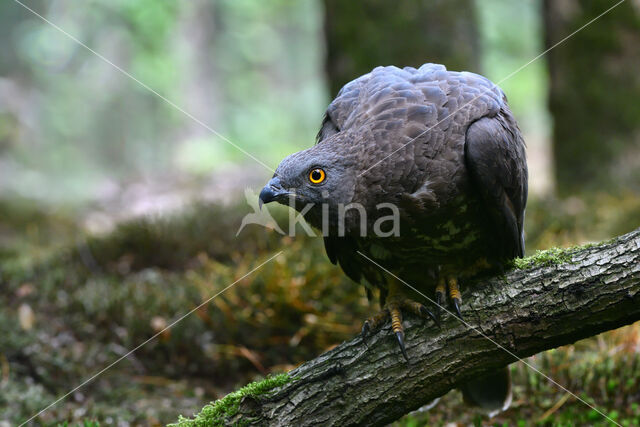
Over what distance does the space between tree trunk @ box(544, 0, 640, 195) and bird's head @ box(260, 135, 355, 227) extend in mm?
6784

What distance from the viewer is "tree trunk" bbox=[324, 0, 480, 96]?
6.76m

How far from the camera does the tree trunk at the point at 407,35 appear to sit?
6762mm

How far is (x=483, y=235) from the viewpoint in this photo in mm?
3191

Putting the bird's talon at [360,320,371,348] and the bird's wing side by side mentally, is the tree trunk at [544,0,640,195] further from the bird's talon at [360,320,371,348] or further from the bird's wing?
the bird's talon at [360,320,371,348]

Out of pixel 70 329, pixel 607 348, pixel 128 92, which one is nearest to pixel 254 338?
pixel 70 329

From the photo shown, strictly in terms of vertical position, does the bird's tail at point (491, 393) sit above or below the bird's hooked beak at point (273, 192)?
below

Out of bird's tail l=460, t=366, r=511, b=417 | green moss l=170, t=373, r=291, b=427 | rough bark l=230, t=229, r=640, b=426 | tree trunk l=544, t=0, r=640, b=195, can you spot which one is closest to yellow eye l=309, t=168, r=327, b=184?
rough bark l=230, t=229, r=640, b=426

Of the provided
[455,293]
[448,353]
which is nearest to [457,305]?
[455,293]

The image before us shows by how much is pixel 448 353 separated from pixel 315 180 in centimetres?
109

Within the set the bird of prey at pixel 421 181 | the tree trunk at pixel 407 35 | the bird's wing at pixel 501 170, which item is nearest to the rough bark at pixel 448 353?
the bird of prey at pixel 421 181

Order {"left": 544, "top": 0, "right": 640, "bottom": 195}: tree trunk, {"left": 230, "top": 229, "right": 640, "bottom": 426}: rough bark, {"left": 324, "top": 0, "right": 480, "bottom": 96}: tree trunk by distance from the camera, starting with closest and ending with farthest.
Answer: {"left": 230, "top": 229, "right": 640, "bottom": 426}: rough bark
{"left": 324, "top": 0, "right": 480, "bottom": 96}: tree trunk
{"left": 544, "top": 0, "right": 640, "bottom": 195}: tree trunk

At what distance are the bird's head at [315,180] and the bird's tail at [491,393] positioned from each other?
162 cm

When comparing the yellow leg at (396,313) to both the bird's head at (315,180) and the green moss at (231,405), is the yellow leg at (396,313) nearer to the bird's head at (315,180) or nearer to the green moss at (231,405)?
the green moss at (231,405)

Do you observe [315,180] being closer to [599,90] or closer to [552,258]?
[552,258]
